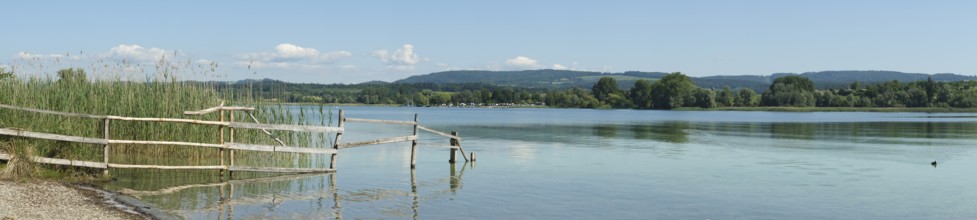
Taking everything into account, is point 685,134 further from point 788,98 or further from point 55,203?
point 788,98

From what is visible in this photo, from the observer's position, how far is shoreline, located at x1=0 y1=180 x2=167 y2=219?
13.2 meters

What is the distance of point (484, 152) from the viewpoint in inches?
Result: 1401

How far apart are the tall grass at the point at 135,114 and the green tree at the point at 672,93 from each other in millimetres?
171551

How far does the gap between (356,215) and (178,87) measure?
10837 millimetres

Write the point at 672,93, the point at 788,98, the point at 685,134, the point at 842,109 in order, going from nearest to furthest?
the point at 685,134 → the point at 842,109 → the point at 788,98 → the point at 672,93

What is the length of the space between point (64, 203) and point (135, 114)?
9.30 m

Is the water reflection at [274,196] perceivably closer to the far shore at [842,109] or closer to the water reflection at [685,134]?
the water reflection at [685,134]

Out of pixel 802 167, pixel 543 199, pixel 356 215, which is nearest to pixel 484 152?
pixel 802 167

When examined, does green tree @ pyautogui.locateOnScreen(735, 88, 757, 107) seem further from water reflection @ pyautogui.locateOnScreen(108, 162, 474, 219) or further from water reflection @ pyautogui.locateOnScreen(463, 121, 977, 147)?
water reflection @ pyautogui.locateOnScreen(108, 162, 474, 219)

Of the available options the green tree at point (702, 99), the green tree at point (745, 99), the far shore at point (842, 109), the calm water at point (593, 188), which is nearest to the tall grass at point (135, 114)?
the calm water at point (593, 188)

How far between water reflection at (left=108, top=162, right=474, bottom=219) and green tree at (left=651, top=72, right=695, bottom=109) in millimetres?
174438

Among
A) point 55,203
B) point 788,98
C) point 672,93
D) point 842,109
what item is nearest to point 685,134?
point 55,203

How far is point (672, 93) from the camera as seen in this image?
634 ft

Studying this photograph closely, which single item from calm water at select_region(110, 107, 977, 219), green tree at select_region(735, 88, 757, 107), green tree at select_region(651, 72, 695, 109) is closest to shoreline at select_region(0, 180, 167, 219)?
calm water at select_region(110, 107, 977, 219)
